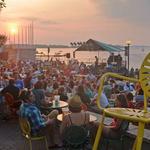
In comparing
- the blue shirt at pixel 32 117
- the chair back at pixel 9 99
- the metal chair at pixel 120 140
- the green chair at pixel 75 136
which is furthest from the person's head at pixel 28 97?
the green chair at pixel 75 136

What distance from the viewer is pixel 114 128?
17.4 feet

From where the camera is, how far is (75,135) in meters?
4.86

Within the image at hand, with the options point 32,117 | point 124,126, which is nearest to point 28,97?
point 32,117

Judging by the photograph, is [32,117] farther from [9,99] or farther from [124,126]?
[9,99]

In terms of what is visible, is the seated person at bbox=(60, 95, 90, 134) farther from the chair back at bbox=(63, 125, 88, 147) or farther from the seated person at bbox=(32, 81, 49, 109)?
the seated person at bbox=(32, 81, 49, 109)

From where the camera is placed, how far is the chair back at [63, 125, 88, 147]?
4.85m

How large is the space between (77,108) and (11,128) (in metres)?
3.33

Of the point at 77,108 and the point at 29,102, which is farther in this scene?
the point at 29,102

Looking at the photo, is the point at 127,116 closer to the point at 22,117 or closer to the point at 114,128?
the point at 114,128

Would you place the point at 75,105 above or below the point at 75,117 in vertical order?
above

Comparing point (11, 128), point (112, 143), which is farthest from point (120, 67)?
point (112, 143)

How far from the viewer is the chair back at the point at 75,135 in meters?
4.85

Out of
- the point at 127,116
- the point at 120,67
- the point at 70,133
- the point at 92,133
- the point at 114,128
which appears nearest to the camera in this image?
the point at 127,116

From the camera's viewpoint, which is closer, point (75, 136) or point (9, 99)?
point (75, 136)
